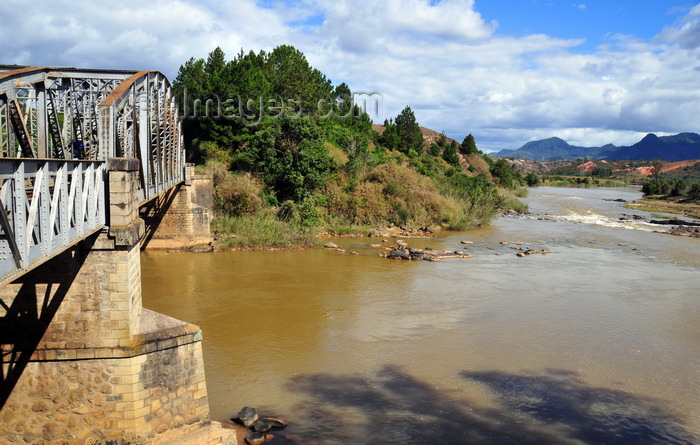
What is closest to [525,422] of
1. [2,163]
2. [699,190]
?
[2,163]

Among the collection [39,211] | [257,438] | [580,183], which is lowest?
[257,438]

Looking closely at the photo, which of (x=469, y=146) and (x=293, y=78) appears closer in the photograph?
(x=293, y=78)

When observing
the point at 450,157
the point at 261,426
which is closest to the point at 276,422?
the point at 261,426

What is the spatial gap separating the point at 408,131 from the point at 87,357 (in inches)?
2200

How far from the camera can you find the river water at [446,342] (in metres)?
10.1

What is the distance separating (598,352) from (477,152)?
7330cm

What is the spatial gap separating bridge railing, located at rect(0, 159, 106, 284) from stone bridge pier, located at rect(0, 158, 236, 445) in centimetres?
91

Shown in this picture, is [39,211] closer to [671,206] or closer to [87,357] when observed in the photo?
[87,357]

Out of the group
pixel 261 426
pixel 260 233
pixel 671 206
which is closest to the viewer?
pixel 261 426

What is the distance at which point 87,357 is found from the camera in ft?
27.5

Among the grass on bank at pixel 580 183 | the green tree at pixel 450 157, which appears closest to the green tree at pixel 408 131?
the green tree at pixel 450 157

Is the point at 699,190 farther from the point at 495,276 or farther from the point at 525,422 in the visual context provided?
the point at 525,422

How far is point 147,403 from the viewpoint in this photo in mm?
8453

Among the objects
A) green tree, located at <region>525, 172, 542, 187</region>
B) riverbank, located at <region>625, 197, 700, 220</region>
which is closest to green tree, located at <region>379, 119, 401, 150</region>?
riverbank, located at <region>625, 197, 700, 220</region>
